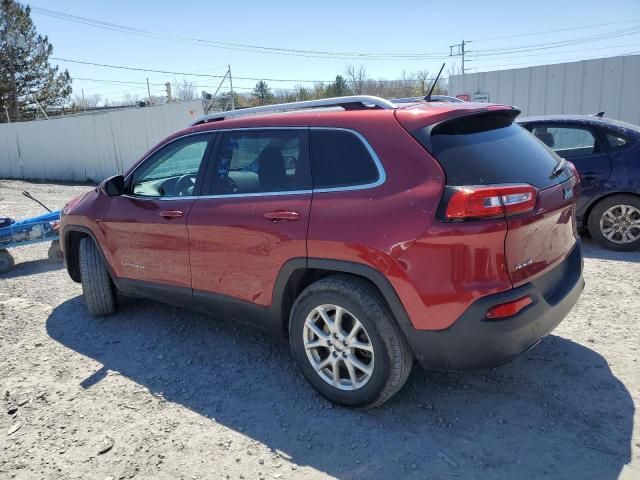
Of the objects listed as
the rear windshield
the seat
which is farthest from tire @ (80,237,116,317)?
the rear windshield

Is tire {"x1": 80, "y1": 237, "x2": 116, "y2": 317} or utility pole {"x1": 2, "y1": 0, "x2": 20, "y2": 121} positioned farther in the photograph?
utility pole {"x1": 2, "y1": 0, "x2": 20, "y2": 121}

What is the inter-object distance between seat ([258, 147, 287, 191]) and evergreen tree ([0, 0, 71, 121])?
116ft

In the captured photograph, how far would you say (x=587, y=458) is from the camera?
8.21 feet

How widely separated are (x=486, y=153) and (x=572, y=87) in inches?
373

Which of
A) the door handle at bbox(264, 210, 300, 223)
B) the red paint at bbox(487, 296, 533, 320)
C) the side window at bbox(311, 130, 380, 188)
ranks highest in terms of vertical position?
the side window at bbox(311, 130, 380, 188)

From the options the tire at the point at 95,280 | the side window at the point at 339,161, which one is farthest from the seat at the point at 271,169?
the tire at the point at 95,280

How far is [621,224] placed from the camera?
5.93m

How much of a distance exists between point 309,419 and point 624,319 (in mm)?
2729

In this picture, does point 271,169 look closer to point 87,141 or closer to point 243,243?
point 243,243

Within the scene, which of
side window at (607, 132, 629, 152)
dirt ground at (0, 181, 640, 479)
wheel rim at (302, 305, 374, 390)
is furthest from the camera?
side window at (607, 132, 629, 152)

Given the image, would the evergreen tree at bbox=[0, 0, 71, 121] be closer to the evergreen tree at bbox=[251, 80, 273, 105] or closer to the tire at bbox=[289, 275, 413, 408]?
the evergreen tree at bbox=[251, 80, 273, 105]

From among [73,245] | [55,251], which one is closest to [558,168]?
[73,245]

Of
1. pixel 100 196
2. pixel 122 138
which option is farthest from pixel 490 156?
pixel 122 138

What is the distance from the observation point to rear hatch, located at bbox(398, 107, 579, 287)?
2.48 meters
